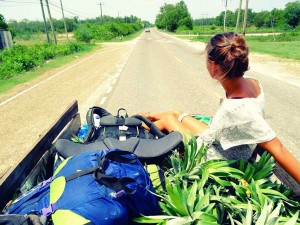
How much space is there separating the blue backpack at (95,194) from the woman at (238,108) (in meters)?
0.71

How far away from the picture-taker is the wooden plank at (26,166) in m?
1.55

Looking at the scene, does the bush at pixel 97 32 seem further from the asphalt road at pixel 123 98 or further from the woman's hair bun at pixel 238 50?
the woman's hair bun at pixel 238 50

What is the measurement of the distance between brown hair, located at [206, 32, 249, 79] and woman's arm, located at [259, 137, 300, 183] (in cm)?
53

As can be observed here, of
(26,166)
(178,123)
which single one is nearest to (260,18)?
(178,123)

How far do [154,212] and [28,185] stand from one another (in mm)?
897

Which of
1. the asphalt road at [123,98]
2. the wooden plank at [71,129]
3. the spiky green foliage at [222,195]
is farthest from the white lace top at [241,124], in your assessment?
the asphalt road at [123,98]

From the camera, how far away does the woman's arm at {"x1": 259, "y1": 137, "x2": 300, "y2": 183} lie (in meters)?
1.66

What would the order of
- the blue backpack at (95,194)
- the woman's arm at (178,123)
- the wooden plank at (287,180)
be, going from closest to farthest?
the blue backpack at (95,194) → the wooden plank at (287,180) → the woman's arm at (178,123)

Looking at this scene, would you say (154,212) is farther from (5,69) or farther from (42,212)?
(5,69)

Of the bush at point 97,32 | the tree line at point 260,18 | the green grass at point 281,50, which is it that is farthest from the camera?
the tree line at point 260,18

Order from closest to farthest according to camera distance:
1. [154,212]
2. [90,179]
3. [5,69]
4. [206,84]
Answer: [90,179] → [154,212] → [206,84] → [5,69]

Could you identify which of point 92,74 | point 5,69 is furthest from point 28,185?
point 5,69

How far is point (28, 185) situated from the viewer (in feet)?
6.18

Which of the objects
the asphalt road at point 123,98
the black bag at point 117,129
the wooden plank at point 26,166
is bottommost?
the asphalt road at point 123,98
